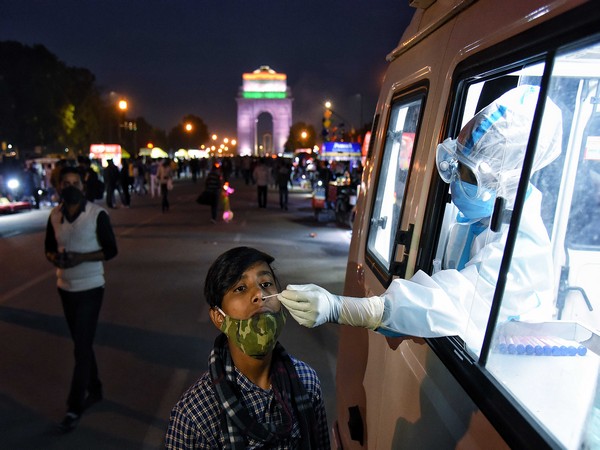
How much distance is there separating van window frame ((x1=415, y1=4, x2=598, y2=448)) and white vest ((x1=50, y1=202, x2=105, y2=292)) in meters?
3.14

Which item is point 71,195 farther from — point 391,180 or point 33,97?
point 33,97

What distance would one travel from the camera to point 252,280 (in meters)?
1.89

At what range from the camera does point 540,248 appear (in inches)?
65.4

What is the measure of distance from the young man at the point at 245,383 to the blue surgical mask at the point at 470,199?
72cm

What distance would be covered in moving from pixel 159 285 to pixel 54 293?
1520 millimetres

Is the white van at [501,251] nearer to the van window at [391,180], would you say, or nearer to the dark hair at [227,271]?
the van window at [391,180]

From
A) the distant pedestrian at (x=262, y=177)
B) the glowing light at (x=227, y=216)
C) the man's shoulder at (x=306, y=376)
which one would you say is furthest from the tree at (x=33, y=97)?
the man's shoulder at (x=306, y=376)

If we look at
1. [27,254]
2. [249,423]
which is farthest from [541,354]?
[27,254]

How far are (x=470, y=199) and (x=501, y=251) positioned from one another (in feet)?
1.04

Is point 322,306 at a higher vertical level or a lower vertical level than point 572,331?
higher

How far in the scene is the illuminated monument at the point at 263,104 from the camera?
13800 cm

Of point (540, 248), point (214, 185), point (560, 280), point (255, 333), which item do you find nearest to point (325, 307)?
point (255, 333)

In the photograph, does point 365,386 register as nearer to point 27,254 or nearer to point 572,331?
point 572,331

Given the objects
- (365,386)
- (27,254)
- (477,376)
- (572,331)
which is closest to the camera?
(477,376)
